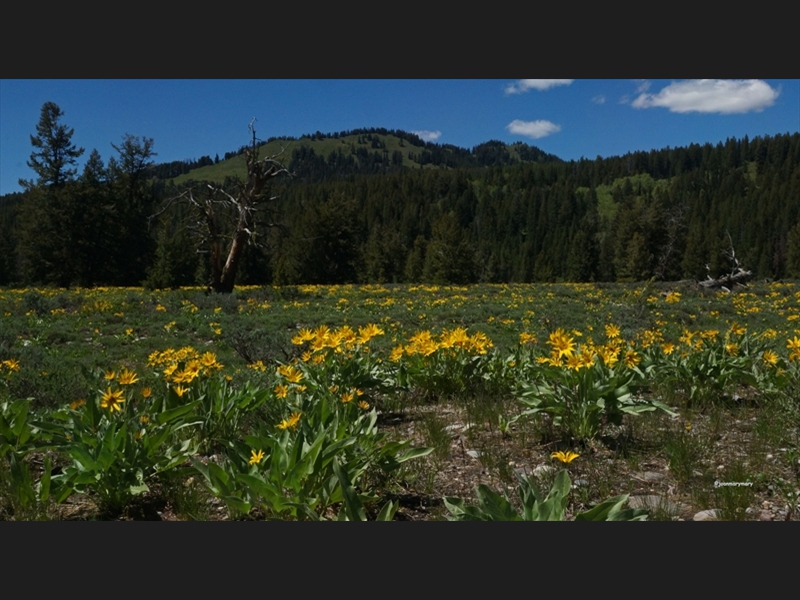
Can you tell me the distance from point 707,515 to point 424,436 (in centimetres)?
183

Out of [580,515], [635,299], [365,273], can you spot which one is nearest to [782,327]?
[635,299]

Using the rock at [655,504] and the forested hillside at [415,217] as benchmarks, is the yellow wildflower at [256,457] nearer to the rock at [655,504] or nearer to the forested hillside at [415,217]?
the rock at [655,504]

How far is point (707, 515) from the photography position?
2.70 m

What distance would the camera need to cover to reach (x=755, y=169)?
405ft

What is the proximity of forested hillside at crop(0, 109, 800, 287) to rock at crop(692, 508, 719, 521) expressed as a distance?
297 inches

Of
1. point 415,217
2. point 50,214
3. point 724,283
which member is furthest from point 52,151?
point 415,217

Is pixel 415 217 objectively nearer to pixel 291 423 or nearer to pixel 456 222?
pixel 456 222

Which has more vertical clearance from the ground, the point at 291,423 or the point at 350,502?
the point at 291,423

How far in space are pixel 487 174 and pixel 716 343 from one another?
555 feet

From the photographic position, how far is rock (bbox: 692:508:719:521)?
105 inches

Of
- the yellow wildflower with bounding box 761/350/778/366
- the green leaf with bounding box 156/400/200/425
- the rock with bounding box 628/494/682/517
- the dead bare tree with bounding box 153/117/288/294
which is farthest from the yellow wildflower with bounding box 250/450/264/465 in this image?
the dead bare tree with bounding box 153/117/288/294

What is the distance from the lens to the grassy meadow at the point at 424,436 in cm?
271

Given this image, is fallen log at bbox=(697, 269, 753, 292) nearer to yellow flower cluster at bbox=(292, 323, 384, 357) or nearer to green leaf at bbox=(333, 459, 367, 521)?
yellow flower cluster at bbox=(292, 323, 384, 357)

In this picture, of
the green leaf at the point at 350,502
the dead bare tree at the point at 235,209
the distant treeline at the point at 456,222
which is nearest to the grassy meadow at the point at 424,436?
the green leaf at the point at 350,502
